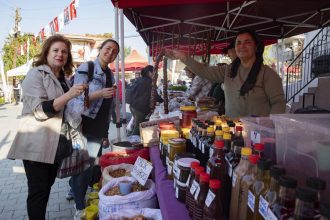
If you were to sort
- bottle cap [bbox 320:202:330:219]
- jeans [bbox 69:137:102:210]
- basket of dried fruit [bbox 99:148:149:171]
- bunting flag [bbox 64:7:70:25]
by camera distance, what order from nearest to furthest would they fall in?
bottle cap [bbox 320:202:330:219] → basket of dried fruit [bbox 99:148:149:171] → jeans [bbox 69:137:102:210] → bunting flag [bbox 64:7:70:25]

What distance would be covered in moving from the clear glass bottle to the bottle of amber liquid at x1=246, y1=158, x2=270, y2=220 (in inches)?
4.0

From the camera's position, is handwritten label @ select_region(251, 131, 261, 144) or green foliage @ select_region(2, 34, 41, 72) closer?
handwritten label @ select_region(251, 131, 261, 144)

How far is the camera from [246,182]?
3.19ft

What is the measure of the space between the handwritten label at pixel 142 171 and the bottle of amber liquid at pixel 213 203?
94 cm

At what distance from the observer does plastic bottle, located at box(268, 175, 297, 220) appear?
727mm

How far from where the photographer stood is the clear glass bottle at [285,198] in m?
0.73

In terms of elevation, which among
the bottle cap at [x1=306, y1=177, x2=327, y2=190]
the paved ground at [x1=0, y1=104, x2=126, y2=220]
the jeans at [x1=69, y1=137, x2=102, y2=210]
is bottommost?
the paved ground at [x1=0, y1=104, x2=126, y2=220]

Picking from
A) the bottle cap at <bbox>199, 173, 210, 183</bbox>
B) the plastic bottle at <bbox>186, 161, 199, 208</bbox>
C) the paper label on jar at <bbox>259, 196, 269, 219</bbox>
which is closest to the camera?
the paper label on jar at <bbox>259, 196, 269, 219</bbox>

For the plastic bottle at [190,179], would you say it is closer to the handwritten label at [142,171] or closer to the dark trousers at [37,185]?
the handwritten label at [142,171]

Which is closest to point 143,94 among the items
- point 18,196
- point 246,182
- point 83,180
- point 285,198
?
point 18,196

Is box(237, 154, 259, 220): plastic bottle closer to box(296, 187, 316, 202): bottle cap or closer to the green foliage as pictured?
box(296, 187, 316, 202): bottle cap

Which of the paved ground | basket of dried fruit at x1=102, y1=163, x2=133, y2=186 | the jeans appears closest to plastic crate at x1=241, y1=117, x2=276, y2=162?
basket of dried fruit at x1=102, y1=163, x2=133, y2=186

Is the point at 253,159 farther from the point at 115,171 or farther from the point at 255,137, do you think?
the point at 115,171

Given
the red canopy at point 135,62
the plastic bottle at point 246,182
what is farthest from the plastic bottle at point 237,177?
the red canopy at point 135,62
